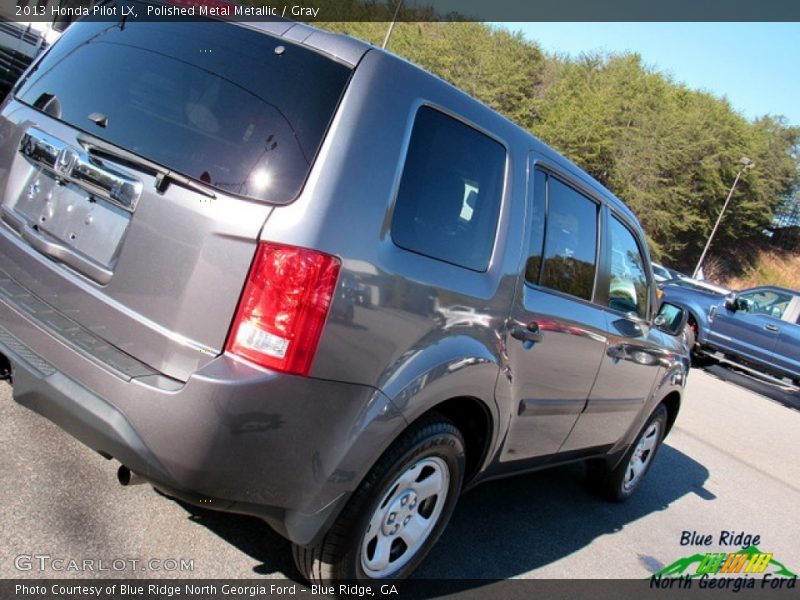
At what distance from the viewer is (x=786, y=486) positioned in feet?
21.6

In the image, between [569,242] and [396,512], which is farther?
[569,242]

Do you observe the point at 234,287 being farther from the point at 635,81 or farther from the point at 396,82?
the point at 635,81

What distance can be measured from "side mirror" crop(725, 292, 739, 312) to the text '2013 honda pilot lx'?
35.6ft

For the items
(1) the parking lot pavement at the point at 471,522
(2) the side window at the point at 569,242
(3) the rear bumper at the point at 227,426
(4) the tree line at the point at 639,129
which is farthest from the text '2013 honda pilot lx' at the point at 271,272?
(4) the tree line at the point at 639,129

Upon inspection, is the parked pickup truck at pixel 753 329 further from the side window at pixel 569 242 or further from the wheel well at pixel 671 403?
the side window at pixel 569 242

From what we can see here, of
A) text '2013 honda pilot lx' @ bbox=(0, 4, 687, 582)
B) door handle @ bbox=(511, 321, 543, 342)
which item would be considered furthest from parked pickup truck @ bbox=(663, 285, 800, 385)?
text '2013 honda pilot lx' @ bbox=(0, 4, 687, 582)

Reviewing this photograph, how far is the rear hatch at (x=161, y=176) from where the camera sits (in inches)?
85.2

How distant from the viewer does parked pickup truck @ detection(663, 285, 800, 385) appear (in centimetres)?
1183

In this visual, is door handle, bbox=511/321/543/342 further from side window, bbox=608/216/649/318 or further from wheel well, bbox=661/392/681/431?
wheel well, bbox=661/392/681/431

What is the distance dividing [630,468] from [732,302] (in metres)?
8.95

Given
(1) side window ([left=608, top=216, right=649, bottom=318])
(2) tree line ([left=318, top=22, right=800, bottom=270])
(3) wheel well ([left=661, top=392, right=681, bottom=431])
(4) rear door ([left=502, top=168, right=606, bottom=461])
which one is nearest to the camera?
(4) rear door ([left=502, top=168, right=606, bottom=461])

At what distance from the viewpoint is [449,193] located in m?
2.67

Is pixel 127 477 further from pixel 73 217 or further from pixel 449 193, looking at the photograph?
pixel 449 193

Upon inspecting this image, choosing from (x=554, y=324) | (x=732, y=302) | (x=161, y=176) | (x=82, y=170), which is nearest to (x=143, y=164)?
(x=161, y=176)
